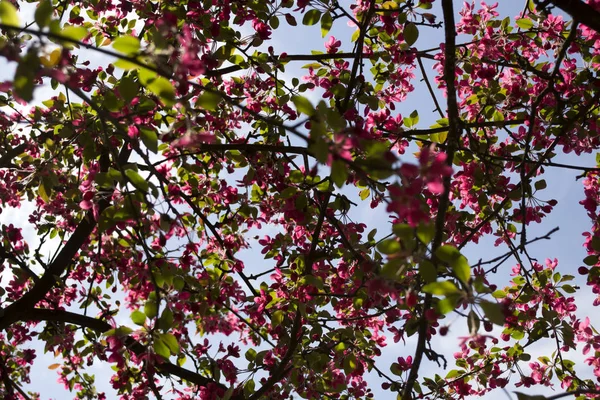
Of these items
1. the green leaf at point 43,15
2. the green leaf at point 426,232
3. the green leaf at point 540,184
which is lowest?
the green leaf at point 426,232

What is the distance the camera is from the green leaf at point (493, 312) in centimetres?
159

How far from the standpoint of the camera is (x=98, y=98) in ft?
14.4

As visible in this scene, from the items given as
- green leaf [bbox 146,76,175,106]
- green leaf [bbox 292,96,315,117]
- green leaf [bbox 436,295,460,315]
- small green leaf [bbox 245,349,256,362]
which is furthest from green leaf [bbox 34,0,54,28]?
small green leaf [bbox 245,349,256,362]

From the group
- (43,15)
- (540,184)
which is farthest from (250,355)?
(43,15)

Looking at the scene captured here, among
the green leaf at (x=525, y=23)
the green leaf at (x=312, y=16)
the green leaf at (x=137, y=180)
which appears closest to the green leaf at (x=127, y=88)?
the green leaf at (x=137, y=180)

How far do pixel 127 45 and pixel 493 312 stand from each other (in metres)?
1.27

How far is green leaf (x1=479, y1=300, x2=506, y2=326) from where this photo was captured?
1586 mm

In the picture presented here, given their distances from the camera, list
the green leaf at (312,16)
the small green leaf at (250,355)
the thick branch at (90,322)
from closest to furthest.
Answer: the green leaf at (312,16) < the small green leaf at (250,355) < the thick branch at (90,322)

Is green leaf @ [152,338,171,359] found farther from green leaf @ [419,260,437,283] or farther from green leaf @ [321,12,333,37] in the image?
green leaf @ [321,12,333,37]

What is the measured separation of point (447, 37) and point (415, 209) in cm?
149

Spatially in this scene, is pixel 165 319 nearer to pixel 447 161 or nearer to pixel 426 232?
pixel 426 232

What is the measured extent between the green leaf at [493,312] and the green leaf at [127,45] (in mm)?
1223

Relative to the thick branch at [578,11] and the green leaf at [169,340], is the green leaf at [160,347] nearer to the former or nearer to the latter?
the green leaf at [169,340]

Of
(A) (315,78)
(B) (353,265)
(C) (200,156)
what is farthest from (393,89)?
(C) (200,156)
